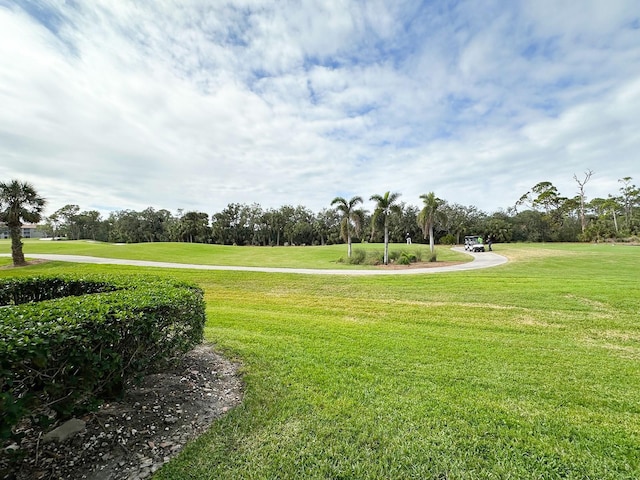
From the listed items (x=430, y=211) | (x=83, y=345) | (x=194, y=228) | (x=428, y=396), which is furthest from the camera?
(x=194, y=228)

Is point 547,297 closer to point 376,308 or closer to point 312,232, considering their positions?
point 376,308

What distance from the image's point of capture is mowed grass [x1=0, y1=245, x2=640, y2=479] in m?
2.24

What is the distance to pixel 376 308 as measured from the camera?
25.8ft

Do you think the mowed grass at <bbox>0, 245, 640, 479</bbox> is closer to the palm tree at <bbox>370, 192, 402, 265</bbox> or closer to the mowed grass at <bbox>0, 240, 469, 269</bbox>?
the mowed grass at <bbox>0, 240, 469, 269</bbox>

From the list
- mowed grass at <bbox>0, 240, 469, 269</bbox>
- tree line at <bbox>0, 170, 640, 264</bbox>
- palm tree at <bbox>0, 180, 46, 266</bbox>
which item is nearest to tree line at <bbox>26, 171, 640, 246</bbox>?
tree line at <bbox>0, 170, 640, 264</bbox>

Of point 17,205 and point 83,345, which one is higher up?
point 17,205

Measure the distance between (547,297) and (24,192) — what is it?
25843 millimetres

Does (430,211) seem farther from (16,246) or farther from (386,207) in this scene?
(16,246)

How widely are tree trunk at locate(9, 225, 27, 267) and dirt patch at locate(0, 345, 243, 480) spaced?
20863mm

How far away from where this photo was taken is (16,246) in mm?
17125

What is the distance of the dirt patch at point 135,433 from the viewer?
2.16m

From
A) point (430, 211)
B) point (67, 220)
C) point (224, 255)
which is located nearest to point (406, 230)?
point (430, 211)

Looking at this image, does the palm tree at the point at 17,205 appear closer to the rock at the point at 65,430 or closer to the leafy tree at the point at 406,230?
the rock at the point at 65,430

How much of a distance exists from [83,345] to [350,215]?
889 inches
